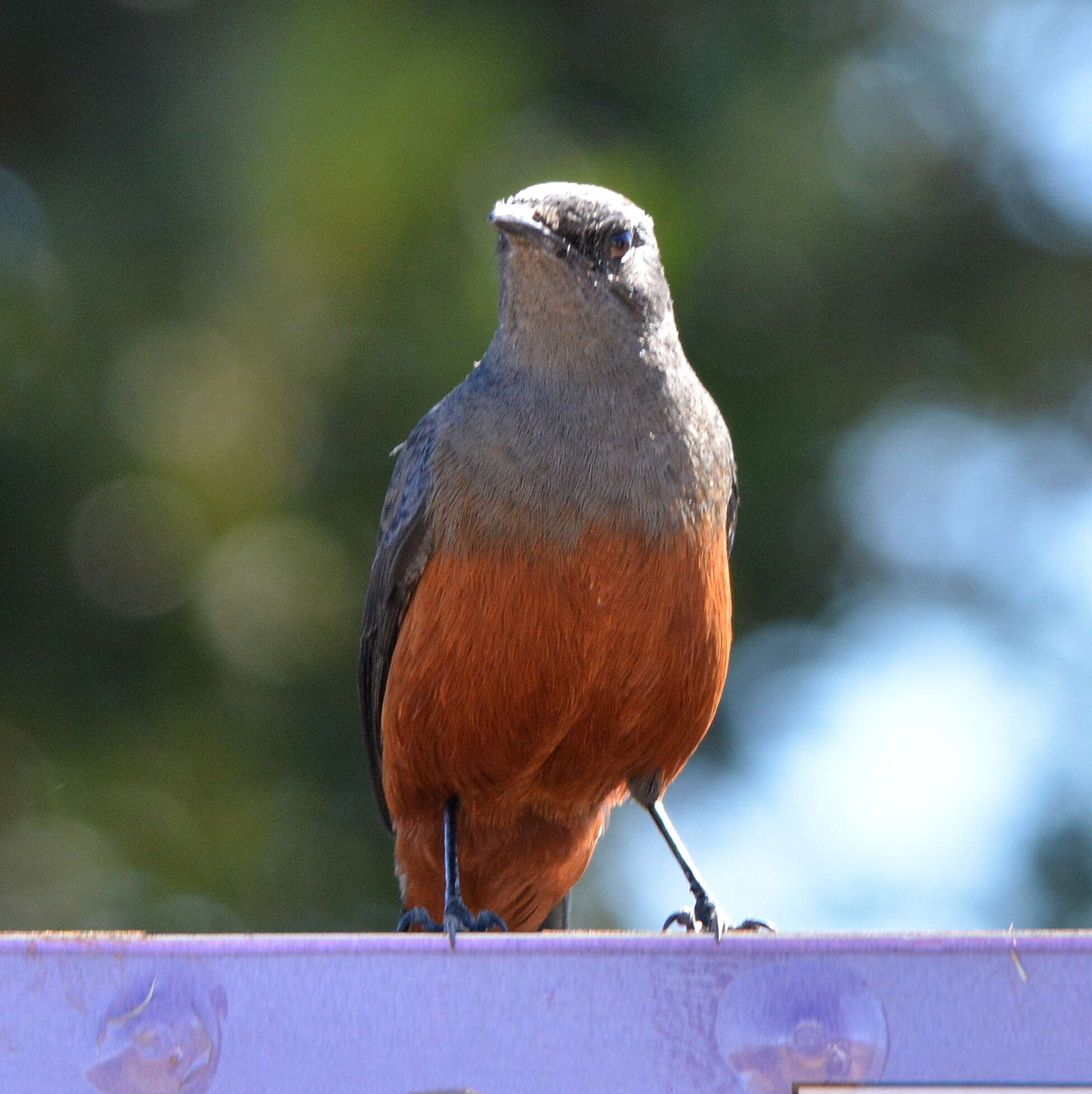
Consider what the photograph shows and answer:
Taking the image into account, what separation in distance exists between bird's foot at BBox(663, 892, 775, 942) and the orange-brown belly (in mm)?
330

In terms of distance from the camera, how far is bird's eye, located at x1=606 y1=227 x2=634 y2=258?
359 centimetres

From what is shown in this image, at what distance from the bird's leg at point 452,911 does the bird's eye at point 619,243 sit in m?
1.41

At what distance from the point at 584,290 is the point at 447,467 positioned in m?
0.54

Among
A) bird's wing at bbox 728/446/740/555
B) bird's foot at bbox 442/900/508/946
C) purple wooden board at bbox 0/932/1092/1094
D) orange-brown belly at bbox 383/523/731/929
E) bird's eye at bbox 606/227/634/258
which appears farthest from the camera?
bird's wing at bbox 728/446/740/555

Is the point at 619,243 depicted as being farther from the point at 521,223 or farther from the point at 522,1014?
the point at 522,1014

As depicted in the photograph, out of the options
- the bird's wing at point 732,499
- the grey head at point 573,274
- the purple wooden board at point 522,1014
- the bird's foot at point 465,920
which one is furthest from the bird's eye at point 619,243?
the purple wooden board at point 522,1014

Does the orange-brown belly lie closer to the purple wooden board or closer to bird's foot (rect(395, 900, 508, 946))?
bird's foot (rect(395, 900, 508, 946))

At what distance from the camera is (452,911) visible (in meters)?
3.54

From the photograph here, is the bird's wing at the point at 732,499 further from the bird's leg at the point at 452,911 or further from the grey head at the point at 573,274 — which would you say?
the bird's leg at the point at 452,911

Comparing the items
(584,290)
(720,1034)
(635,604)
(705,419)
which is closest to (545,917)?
(635,604)

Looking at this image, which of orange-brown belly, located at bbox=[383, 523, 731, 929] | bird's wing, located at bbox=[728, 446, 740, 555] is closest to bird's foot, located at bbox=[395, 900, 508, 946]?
orange-brown belly, located at bbox=[383, 523, 731, 929]

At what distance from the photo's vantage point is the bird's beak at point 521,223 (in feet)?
11.0

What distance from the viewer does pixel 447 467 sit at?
11.5ft

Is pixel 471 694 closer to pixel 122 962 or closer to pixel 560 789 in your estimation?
pixel 560 789
